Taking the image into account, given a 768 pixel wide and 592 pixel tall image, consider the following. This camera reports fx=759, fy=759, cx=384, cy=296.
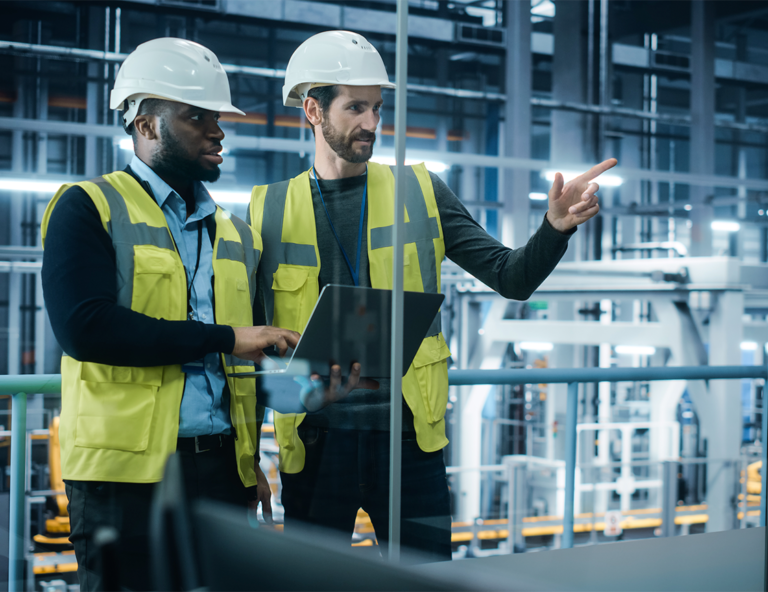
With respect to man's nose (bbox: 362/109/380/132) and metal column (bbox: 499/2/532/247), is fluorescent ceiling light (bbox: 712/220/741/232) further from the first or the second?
man's nose (bbox: 362/109/380/132)

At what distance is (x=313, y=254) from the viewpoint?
1.43 meters

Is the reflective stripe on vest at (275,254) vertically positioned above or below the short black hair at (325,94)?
below

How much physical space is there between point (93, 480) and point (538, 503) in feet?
18.7

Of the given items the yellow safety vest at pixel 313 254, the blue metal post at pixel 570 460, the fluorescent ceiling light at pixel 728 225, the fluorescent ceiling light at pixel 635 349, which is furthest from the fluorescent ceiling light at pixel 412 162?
the fluorescent ceiling light at pixel 635 349

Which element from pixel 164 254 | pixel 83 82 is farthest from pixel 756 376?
pixel 83 82

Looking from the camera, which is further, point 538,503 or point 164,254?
point 538,503

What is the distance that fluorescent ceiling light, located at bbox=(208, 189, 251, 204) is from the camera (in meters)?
1.39

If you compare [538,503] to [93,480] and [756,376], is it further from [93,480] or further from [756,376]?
[93,480]

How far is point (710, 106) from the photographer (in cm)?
238

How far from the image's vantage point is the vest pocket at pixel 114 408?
123 centimetres

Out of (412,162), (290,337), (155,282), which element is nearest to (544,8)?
(412,162)

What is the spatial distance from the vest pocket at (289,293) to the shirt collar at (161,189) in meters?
0.18

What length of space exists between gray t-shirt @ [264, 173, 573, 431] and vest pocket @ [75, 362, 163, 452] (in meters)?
0.34

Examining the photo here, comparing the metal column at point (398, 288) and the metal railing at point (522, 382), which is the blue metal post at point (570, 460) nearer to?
the metal railing at point (522, 382)
